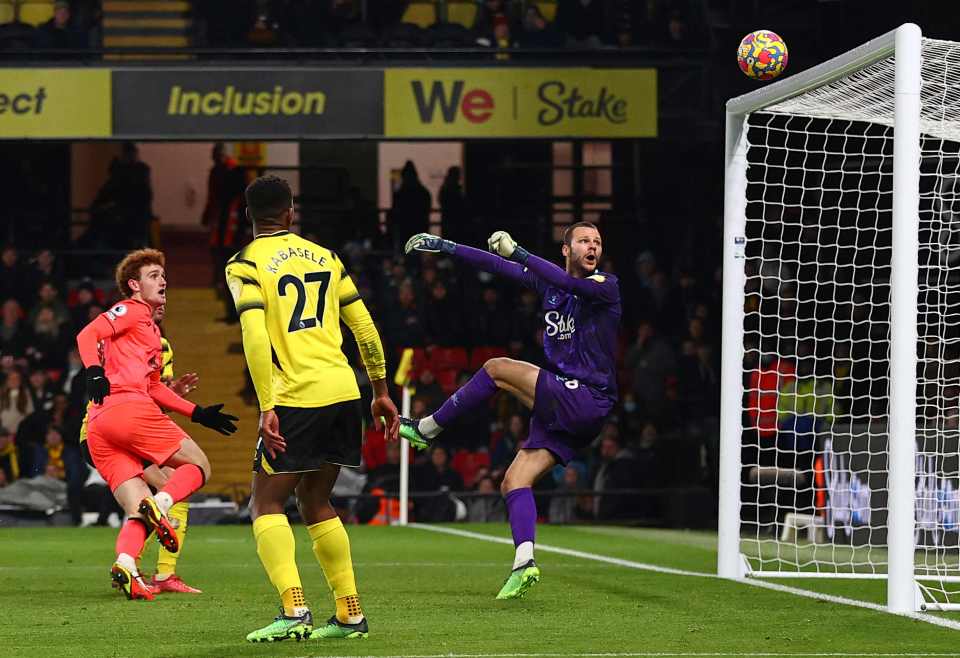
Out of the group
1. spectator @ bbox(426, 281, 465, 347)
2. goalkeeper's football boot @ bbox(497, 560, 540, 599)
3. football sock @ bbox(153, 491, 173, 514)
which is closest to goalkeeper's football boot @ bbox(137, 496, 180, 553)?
football sock @ bbox(153, 491, 173, 514)

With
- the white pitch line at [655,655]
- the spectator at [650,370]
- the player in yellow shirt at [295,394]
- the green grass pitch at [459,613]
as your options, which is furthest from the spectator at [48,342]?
the white pitch line at [655,655]

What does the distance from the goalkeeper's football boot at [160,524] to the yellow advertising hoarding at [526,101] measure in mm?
11582

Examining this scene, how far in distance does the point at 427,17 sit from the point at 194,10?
3.28 metres

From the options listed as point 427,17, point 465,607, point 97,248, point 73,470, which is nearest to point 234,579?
point 465,607

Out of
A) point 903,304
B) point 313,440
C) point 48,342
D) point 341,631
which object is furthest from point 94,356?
point 48,342

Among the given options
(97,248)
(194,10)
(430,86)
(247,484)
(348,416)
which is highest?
(194,10)

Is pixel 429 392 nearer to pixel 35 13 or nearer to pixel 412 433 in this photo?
pixel 35 13

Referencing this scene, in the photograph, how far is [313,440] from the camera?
6297mm

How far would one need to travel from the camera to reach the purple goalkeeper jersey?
27.2 ft

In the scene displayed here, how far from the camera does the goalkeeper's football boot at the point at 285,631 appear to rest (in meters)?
6.29

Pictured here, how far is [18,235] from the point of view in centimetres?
2398

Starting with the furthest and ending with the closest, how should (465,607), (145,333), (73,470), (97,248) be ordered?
(97,248), (73,470), (145,333), (465,607)

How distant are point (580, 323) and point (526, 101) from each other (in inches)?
435

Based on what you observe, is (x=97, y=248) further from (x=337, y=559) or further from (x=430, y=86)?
(x=337, y=559)
